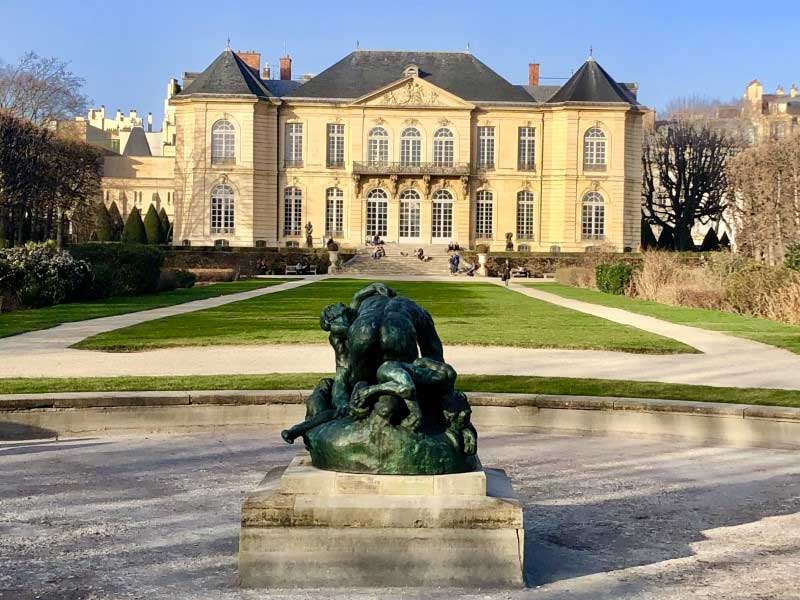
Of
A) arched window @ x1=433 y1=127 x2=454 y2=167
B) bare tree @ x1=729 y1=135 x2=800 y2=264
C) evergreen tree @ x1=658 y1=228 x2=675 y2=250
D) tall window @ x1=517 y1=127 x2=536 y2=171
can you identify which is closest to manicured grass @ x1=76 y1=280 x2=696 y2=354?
bare tree @ x1=729 y1=135 x2=800 y2=264

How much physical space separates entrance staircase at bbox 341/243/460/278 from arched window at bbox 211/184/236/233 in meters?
7.86

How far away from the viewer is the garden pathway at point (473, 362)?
34.8 ft

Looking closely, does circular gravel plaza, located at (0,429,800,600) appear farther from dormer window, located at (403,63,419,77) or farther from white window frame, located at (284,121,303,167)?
white window frame, located at (284,121,303,167)

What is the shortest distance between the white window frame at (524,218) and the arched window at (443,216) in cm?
375

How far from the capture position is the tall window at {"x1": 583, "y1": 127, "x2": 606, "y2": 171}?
184ft

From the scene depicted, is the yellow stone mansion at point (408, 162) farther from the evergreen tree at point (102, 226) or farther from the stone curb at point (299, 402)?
the stone curb at point (299, 402)

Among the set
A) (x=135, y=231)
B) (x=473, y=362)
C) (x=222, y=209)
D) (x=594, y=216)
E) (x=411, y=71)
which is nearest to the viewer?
(x=473, y=362)

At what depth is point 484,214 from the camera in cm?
5725

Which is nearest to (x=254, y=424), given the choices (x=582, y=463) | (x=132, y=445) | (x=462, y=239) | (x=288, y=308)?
(x=132, y=445)

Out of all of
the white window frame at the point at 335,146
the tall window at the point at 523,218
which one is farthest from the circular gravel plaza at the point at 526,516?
the tall window at the point at 523,218

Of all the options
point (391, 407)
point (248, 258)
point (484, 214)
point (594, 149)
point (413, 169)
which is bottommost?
point (248, 258)

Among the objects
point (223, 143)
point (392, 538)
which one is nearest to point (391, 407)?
point (392, 538)

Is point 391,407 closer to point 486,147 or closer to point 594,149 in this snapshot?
point 594,149

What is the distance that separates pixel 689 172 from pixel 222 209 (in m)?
26.1
